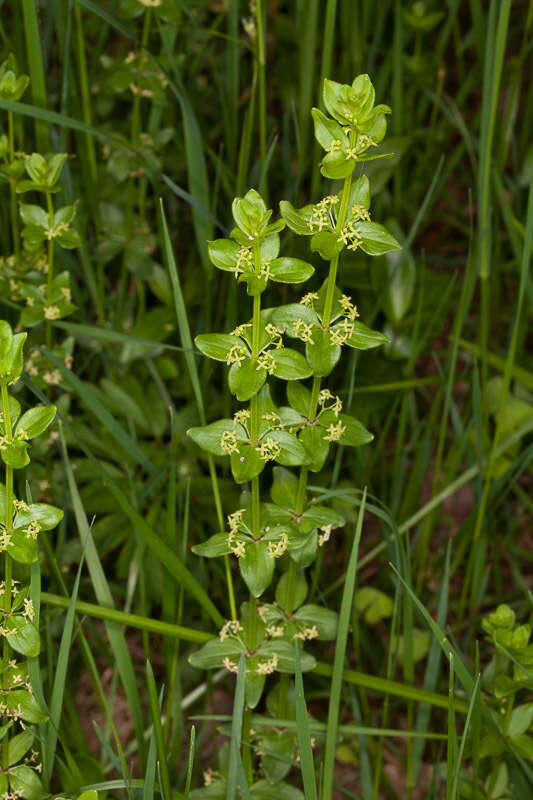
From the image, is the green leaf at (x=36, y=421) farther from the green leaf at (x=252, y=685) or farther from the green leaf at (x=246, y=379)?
the green leaf at (x=252, y=685)

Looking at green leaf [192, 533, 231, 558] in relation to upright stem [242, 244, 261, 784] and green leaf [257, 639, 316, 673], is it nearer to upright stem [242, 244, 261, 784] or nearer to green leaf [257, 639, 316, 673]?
upright stem [242, 244, 261, 784]

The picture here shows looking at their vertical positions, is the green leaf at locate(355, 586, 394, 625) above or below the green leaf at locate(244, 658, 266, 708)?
below

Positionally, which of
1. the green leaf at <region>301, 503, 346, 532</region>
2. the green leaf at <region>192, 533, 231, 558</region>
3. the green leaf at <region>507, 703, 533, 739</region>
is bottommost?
the green leaf at <region>507, 703, 533, 739</region>

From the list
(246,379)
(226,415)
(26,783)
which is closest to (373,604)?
(226,415)

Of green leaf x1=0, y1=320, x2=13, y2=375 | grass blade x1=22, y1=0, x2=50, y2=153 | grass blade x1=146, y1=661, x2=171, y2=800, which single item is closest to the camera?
green leaf x1=0, y1=320, x2=13, y2=375

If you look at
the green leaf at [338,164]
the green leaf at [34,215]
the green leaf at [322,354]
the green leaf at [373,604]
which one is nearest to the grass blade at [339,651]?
the green leaf at [322,354]

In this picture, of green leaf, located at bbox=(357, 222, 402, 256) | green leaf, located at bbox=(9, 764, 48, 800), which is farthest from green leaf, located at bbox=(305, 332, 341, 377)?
green leaf, located at bbox=(9, 764, 48, 800)

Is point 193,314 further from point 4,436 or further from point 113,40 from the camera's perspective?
point 4,436
